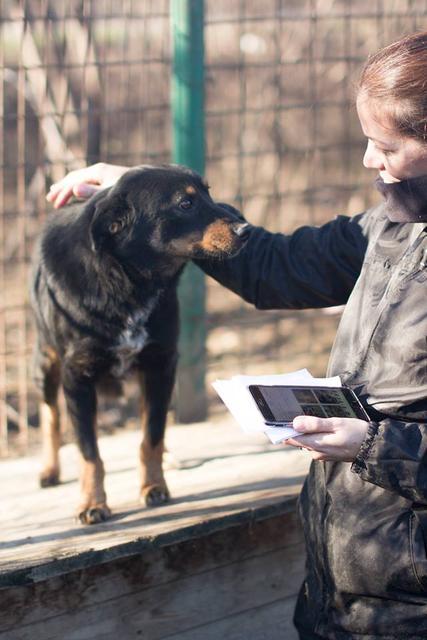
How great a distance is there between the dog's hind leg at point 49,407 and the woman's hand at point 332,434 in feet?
5.55

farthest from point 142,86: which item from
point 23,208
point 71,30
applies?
point 23,208

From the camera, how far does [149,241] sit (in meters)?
3.27

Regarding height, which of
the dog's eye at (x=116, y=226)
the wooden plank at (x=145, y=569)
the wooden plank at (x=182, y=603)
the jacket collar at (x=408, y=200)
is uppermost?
the jacket collar at (x=408, y=200)

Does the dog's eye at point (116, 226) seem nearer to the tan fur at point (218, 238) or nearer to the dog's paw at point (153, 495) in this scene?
the tan fur at point (218, 238)

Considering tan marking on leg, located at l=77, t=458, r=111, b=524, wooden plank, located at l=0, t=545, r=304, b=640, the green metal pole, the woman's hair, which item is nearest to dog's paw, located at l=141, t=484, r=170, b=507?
tan marking on leg, located at l=77, t=458, r=111, b=524

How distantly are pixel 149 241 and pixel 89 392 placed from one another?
562 mm

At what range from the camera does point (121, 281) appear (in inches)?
129

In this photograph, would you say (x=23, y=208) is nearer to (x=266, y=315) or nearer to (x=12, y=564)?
(x=266, y=315)

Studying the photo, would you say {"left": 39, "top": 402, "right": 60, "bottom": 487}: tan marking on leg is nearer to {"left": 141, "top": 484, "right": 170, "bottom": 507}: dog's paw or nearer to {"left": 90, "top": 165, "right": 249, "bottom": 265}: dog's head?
{"left": 141, "top": 484, "right": 170, "bottom": 507}: dog's paw

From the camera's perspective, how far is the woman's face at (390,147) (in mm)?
2273

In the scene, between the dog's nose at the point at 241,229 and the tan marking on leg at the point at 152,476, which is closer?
the dog's nose at the point at 241,229

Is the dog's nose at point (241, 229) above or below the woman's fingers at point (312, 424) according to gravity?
above

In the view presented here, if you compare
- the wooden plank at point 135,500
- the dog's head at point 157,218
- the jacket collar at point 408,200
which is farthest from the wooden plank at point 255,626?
the jacket collar at point 408,200

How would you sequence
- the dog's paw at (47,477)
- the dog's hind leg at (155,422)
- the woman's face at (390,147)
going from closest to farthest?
the woman's face at (390,147)
the dog's hind leg at (155,422)
the dog's paw at (47,477)
